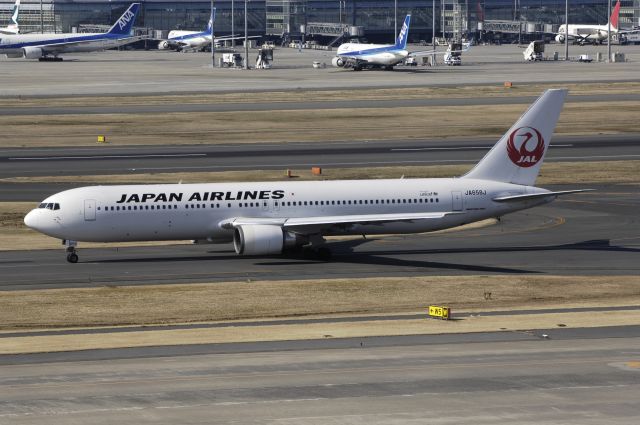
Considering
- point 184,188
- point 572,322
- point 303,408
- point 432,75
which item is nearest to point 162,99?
point 432,75

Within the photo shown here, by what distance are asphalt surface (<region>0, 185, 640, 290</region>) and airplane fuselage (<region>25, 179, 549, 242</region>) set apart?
5.63ft

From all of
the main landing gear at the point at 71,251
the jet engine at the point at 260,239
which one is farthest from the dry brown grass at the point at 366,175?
the jet engine at the point at 260,239

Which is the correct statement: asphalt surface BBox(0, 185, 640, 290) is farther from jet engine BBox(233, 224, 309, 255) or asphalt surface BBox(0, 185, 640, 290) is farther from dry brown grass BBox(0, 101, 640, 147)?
dry brown grass BBox(0, 101, 640, 147)

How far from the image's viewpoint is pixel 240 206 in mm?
62625

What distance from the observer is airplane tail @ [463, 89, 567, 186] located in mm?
65500

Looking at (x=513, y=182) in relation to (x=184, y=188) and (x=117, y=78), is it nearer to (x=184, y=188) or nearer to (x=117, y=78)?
(x=184, y=188)

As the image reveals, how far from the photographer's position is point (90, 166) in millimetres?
97562

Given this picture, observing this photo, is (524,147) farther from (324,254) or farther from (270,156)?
(270,156)

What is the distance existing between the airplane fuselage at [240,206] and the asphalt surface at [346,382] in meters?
18.7

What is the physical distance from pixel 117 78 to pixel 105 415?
530 feet

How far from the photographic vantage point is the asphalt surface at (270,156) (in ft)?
314

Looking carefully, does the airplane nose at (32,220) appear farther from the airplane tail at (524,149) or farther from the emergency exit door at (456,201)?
the airplane tail at (524,149)

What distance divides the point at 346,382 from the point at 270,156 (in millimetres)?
65053

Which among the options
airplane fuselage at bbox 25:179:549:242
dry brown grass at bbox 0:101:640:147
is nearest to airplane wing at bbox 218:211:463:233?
airplane fuselage at bbox 25:179:549:242
